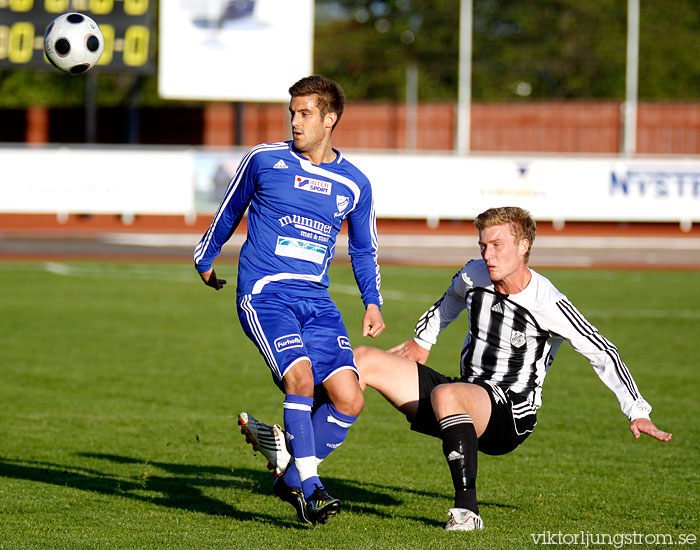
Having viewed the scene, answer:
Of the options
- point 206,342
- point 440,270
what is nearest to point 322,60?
point 440,270

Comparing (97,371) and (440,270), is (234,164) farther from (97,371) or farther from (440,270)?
(97,371)

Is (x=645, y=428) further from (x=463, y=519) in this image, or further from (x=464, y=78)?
(x=464, y=78)

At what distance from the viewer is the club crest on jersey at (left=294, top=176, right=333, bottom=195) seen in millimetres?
5184

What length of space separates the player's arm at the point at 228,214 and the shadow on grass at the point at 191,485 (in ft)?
3.89

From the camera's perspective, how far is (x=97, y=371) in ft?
32.1

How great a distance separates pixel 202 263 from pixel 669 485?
9.87 feet

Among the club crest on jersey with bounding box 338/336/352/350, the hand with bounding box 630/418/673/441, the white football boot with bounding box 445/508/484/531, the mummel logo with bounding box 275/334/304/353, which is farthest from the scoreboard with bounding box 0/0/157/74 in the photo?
the hand with bounding box 630/418/673/441

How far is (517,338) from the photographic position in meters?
5.04

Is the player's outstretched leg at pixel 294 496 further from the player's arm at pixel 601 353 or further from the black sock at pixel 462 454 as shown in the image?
the player's arm at pixel 601 353

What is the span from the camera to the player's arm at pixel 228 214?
5.26 meters

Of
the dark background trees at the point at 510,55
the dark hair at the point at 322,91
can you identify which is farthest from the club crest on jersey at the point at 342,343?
the dark background trees at the point at 510,55

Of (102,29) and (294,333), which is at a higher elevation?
(102,29)

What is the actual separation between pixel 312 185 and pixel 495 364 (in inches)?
50.4

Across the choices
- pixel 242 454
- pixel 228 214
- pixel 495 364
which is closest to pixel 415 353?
pixel 495 364
